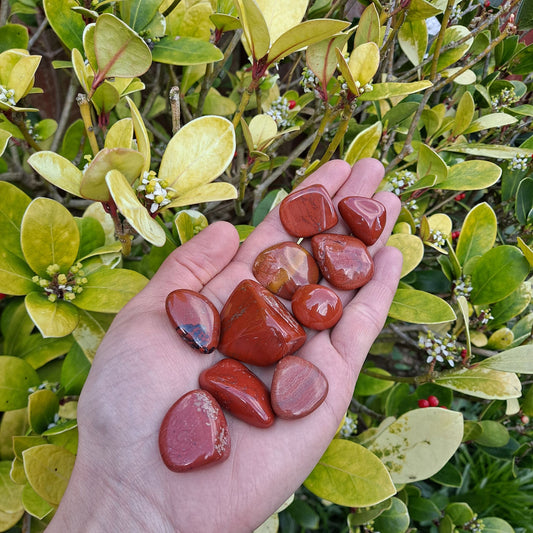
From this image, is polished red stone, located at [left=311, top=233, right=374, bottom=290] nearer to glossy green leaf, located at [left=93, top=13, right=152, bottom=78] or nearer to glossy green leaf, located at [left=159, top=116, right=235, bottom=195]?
glossy green leaf, located at [left=159, top=116, right=235, bottom=195]

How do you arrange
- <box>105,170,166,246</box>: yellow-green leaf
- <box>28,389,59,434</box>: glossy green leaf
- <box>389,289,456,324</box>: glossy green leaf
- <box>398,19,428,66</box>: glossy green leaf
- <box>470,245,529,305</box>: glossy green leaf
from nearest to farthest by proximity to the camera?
<box>105,170,166,246</box>: yellow-green leaf < <box>28,389,59,434</box>: glossy green leaf < <box>389,289,456,324</box>: glossy green leaf < <box>470,245,529,305</box>: glossy green leaf < <box>398,19,428,66</box>: glossy green leaf

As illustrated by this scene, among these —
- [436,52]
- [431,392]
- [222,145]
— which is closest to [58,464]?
[222,145]

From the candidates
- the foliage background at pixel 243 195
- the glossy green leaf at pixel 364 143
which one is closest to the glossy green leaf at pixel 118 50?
the foliage background at pixel 243 195

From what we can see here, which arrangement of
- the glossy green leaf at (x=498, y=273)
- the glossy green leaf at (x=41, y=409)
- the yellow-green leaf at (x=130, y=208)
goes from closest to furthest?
1. the yellow-green leaf at (x=130, y=208)
2. the glossy green leaf at (x=41, y=409)
3. the glossy green leaf at (x=498, y=273)

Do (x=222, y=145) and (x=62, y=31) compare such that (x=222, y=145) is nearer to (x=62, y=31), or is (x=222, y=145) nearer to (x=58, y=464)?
(x=62, y=31)

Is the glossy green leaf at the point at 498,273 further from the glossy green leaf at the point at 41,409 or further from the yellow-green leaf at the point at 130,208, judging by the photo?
the glossy green leaf at the point at 41,409

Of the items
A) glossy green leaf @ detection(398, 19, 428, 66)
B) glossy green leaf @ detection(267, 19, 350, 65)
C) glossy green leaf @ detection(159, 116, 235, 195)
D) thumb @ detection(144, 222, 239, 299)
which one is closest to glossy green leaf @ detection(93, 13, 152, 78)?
glossy green leaf @ detection(159, 116, 235, 195)

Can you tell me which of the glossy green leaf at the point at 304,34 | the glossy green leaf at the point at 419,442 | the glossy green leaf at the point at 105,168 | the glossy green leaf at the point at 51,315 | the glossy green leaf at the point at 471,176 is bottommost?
the glossy green leaf at the point at 419,442
